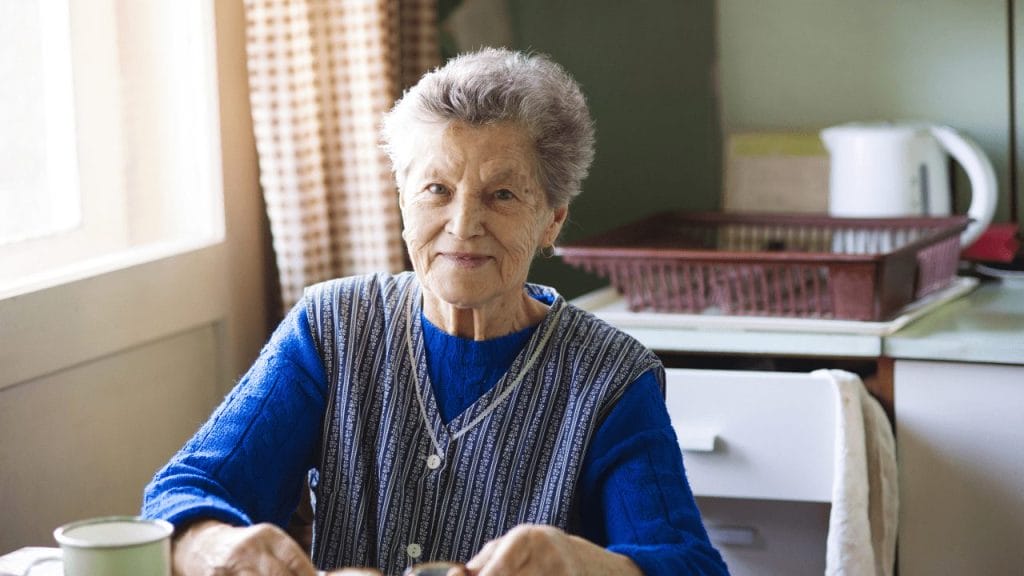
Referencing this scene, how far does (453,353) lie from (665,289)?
75cm

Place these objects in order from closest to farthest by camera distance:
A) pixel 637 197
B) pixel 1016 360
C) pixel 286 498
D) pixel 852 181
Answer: pixel 286 498 → pixel 1016 360 → pixel 852 181 → pixel 637 197

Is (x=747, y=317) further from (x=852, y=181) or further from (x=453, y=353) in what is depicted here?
(x=453, y=353)

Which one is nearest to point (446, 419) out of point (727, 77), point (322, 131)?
point (322, 131)

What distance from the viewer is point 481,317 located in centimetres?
164

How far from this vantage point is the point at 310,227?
2371 mm

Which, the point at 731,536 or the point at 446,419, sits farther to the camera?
the point at 731,536

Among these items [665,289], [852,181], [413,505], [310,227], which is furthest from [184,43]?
[852,181]

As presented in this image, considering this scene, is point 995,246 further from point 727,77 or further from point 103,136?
point 103,136

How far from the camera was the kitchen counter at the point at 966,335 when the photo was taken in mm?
2084

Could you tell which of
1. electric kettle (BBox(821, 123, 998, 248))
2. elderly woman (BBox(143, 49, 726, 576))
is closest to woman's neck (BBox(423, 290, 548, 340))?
elderly woman (BBox(143, 49, 726, 576))

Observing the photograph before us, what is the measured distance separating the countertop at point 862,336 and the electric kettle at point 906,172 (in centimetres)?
26

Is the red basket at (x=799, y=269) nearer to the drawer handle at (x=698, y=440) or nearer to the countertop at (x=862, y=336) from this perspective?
the countertop at (x=862, y=336)

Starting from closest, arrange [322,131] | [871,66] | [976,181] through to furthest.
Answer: [322,131] < [976,181] < [871,66]

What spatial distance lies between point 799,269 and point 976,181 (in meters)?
0.52
